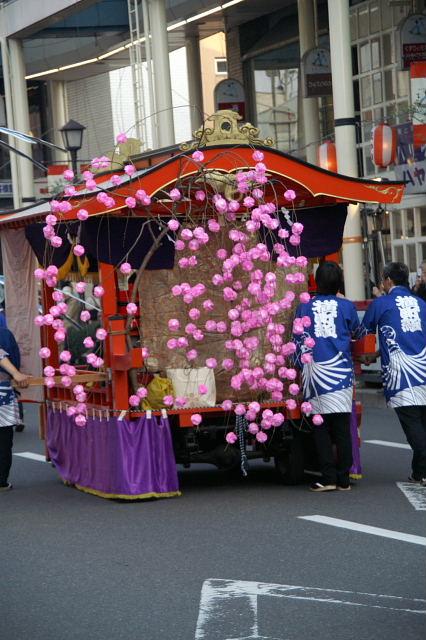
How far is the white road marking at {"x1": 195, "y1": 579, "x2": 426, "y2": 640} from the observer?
22.2 feet

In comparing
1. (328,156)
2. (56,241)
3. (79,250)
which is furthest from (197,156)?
(328,156)

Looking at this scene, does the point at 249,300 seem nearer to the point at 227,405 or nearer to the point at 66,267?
the point at 227,405

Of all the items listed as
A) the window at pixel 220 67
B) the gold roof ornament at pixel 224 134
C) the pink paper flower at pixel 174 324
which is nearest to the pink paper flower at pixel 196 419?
the pink paper flower at pixel 174 324

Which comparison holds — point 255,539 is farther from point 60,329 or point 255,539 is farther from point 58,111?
point 58,111

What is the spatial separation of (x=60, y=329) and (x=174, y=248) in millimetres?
1211

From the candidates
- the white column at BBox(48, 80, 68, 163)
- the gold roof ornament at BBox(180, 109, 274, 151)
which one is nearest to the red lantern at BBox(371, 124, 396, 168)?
the gold roof ornament at BBox(180, 109, 274, 151)

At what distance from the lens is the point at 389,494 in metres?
11.2

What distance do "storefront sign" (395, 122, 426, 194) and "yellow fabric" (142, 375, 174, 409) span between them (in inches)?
516

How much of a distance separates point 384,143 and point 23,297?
11.9 meters

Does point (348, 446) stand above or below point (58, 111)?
below

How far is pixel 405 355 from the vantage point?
1158cm

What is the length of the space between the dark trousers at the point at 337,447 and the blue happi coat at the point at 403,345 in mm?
464

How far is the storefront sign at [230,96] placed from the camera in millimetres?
31844

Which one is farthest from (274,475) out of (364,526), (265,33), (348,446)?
(265,33)
